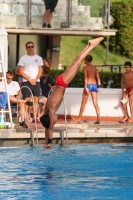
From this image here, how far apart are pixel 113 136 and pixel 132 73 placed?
3.99 meters

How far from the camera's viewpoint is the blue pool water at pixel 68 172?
1013 centimetres

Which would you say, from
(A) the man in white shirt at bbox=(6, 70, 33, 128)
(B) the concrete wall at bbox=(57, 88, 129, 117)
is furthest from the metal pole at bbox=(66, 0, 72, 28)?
(A) the man in white shirt at bbox=(6, 70, 33, 128)

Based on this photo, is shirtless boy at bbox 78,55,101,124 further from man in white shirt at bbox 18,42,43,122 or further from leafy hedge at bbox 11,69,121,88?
leafy hedge at bbox 11,69,121,88

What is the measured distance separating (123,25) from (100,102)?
26453 mm

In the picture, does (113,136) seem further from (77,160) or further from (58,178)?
(58,178)

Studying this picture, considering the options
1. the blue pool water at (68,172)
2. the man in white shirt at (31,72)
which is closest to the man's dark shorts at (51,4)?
the man in white shirt at (31,72)

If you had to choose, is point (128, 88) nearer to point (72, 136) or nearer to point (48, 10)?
point (72, 136)

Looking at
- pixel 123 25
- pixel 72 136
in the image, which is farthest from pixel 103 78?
pixel 123 25

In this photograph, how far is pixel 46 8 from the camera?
86.3ft

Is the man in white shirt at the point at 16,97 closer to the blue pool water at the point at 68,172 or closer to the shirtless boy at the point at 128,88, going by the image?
the blue pool water at the point at 68,172

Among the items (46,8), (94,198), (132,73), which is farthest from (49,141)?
(46,8)

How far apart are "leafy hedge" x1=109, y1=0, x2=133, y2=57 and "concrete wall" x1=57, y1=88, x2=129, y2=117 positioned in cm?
2566

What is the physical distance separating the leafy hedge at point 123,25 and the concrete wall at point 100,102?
25661 millimetres

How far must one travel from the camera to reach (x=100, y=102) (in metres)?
18.9
